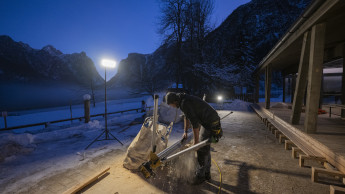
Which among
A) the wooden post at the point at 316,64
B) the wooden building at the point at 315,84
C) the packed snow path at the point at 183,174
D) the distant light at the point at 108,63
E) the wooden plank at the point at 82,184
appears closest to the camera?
the wooden plank at the point at 82,184

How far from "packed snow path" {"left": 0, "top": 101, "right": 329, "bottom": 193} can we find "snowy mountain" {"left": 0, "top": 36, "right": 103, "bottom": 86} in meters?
58.3

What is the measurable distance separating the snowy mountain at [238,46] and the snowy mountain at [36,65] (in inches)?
1867

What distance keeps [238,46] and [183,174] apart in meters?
28.0

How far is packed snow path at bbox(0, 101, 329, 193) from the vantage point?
271 cm

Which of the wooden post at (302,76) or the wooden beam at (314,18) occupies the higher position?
the wooden beam at (314,18)

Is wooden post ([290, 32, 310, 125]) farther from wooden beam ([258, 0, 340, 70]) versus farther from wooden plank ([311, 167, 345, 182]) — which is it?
wooden plank ([311, 167, 345, 182])

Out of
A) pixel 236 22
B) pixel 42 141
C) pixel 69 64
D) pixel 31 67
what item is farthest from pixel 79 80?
pixel 42 141

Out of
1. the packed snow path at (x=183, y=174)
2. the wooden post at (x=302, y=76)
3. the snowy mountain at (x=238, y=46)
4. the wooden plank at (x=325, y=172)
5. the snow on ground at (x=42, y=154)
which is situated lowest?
the snow on ground at (x=42, y=154)

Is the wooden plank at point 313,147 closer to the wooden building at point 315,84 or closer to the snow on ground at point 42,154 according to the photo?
the wooden building at point 315,84

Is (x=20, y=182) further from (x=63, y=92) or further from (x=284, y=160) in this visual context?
(x=63, y=92)

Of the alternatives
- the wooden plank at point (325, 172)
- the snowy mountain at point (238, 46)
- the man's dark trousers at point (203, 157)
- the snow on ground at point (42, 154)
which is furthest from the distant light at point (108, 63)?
the snowy mountain at point (238, 46)

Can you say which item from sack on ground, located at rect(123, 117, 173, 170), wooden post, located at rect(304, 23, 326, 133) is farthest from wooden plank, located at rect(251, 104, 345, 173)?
sack on ground, located at rect(123, 117, 173, 170)

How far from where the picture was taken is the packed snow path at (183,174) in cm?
271

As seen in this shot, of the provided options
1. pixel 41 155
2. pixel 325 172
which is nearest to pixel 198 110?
pixel 325 172
